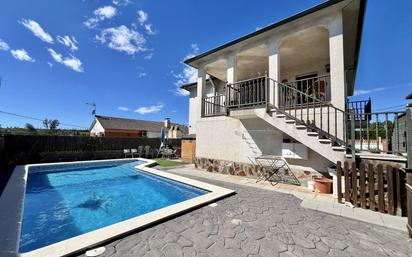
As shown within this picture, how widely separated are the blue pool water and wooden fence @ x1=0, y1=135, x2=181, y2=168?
3095 millimetres

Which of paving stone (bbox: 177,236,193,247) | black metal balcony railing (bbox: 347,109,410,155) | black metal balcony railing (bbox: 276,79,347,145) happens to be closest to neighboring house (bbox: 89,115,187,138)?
black metal balcony railing (bbox: 276,79,347,145)

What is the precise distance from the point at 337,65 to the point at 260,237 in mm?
6122

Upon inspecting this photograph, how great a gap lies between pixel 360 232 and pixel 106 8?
14.4 meters

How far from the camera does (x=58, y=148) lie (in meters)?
14.4

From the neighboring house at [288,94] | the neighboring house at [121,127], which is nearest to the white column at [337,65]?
the neighboring house at [288,94]

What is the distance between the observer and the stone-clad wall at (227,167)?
8.43 meters

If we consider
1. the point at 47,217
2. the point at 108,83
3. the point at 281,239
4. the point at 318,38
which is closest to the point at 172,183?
the point at 47,217

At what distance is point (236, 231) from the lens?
346 cm

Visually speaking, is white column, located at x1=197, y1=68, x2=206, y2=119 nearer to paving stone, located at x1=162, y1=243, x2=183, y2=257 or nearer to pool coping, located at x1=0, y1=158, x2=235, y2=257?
pool coping, located at x1=0, y1=158, x2=235, y2=257

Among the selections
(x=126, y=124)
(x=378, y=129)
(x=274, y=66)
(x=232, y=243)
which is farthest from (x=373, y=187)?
Answer: (x=126, y=124)

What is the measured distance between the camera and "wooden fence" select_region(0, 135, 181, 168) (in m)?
12.0

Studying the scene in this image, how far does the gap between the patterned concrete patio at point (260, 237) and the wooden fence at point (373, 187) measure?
3.20 feet

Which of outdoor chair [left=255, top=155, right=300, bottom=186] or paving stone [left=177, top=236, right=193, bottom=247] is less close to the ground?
outdoor chair [left=255, top=155, right=300, bottom=186]

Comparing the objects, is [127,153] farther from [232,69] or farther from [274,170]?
[274,170]
